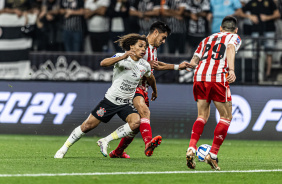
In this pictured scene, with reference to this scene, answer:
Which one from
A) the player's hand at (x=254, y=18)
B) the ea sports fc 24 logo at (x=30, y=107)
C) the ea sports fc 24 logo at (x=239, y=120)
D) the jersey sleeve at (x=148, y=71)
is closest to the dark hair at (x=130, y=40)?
the jersey sleeve at (x=148, y=71)

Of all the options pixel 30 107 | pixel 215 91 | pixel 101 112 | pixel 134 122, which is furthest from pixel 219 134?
pixel 30 107

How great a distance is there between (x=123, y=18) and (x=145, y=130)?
21.3ft

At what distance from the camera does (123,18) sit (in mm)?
14578

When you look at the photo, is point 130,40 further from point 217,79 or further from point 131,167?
point 131,167

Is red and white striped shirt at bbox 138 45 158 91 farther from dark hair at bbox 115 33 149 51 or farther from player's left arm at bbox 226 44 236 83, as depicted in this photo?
player's left arm at bbox 226 44 236 83

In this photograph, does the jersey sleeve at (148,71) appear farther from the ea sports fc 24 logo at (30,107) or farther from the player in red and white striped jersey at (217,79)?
the ea sports fc 24 logo at (30,107)

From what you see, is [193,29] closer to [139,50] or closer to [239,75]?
[239,75]

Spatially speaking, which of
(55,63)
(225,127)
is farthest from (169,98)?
(225,127)

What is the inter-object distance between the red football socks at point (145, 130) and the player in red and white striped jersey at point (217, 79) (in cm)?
114

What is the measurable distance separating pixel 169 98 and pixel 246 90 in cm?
189

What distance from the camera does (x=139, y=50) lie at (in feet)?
27.7

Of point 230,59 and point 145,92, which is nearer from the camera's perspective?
point 230,59

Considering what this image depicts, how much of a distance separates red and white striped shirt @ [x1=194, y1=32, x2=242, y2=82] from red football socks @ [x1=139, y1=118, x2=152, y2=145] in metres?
1.35

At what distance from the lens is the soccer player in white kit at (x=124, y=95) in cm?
845
